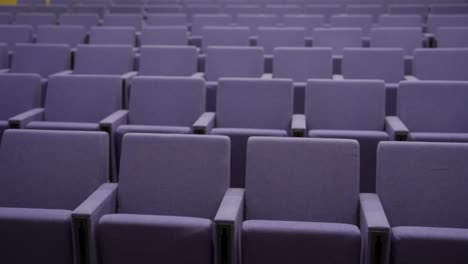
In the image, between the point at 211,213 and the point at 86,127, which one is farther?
the point at 86,127

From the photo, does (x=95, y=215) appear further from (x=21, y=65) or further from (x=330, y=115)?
(x=21, y=65)

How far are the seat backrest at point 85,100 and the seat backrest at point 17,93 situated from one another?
1.4 inches

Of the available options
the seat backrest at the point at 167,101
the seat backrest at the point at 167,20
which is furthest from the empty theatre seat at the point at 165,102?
the seat backrest at the point at 167,20

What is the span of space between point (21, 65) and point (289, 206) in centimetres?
64

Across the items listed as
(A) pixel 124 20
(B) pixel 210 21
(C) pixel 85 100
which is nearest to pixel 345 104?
(C) pixel 85 100

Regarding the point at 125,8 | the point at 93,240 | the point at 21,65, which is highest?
the point at 125,8

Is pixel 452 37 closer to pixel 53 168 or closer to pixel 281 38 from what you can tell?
pixel 281 38

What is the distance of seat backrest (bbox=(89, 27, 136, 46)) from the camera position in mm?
1050

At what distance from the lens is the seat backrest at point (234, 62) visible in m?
0.83

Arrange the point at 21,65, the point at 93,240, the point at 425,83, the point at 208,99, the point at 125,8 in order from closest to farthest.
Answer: the point at 93,240
the point at 425,83
the point at 208,99
the point at 21,65
the point at 125,8

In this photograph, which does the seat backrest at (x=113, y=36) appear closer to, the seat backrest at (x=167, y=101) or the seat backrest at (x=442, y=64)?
the seat backrest at (x=167, y=101)

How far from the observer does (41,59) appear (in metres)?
0.91

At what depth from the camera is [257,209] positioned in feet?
1.45

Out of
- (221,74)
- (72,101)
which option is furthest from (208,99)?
(72,101)
